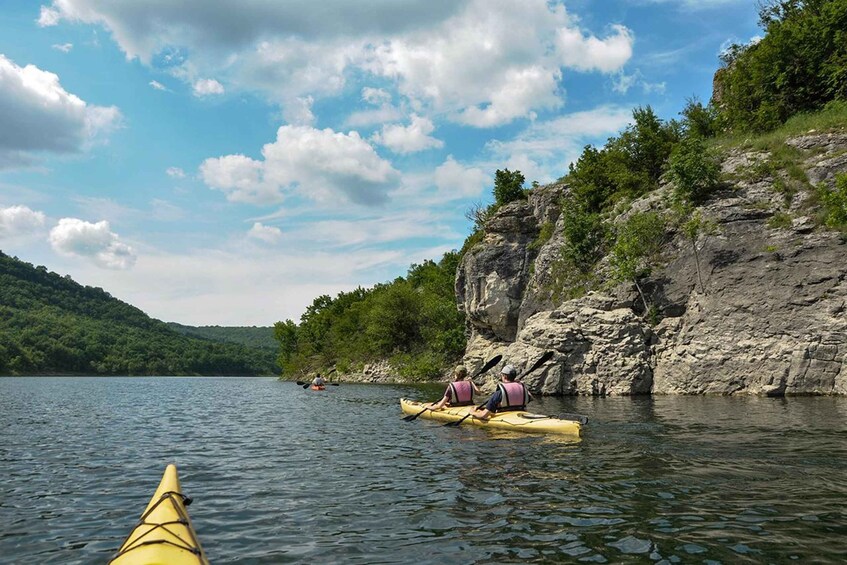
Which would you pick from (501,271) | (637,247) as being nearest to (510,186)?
(501,271)

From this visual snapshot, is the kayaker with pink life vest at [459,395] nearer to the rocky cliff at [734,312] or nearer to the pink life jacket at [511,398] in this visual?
the pink life jacket at [511,398]

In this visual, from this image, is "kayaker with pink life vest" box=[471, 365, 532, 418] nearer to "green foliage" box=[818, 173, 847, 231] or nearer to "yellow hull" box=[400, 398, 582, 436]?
"yellow hull" box=[400, 398, 582, 436]

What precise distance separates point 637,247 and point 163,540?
29.2 m

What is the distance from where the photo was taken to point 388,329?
221ft

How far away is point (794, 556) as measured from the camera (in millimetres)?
5496

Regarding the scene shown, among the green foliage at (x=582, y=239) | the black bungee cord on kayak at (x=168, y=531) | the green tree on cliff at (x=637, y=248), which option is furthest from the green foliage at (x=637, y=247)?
the black bungee cord on kayak at (x=168, y=531)

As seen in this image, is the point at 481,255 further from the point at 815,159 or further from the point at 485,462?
the point at 485,462

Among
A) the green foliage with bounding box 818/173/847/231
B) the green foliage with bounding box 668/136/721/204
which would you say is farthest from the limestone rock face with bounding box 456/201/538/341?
the green foliage with bounding box 818/173/847/231

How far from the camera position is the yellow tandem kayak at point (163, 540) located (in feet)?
16.6

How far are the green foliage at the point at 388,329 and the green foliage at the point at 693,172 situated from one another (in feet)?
100

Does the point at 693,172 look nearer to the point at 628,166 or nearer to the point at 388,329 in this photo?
the point at 628,166

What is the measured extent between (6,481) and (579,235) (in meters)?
31.8

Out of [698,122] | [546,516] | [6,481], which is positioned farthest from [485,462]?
[698,122]

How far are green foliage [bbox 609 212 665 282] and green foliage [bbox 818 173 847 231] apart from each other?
790cm
